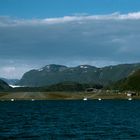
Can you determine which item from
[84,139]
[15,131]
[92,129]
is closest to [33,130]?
[15,131]

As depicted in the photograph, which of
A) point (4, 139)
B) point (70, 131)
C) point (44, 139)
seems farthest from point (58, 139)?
point (70, 131)

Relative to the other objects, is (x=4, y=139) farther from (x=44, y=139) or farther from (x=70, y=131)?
(x=70, y=131)

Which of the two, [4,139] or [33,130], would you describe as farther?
[33,130]

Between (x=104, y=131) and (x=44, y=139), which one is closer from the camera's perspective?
(x=44, y=139)

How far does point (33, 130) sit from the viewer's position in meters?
85.2

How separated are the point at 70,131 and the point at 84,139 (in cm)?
1246

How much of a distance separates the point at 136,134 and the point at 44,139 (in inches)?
583

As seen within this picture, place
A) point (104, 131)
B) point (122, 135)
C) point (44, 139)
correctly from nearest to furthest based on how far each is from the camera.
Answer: point (44, 139), point (122, 135), point (104, 131)

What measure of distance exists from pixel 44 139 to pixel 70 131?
13.1 metres

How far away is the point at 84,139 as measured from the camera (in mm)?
71312

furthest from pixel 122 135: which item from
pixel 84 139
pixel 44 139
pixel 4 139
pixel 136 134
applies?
pixel 4 139

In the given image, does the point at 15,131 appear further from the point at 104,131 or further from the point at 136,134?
the point at 136,134

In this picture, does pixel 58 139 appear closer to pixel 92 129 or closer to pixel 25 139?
pixel 25 139

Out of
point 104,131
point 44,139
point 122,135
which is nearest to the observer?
point 44,139
